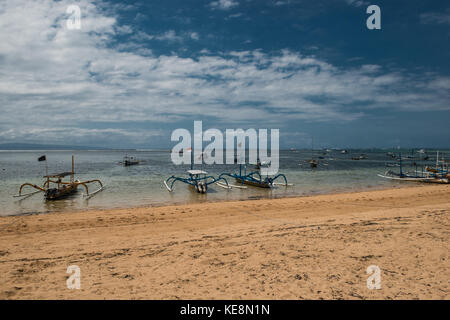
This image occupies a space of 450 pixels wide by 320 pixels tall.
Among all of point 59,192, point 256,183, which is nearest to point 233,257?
point 59,192

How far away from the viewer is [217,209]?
1214cm

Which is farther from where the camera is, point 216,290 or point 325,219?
point 325,219

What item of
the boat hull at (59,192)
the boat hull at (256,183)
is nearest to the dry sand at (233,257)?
the boat hull at (59,192)

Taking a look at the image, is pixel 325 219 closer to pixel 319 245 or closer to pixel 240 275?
pixel 319 245

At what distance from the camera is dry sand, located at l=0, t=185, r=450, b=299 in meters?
4.05

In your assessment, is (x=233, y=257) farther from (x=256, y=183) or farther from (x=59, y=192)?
(x=256, y=183)

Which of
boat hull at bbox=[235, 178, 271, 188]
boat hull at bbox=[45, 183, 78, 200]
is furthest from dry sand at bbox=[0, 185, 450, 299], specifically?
boat hull at bbox=[235, 178, 271, 188]

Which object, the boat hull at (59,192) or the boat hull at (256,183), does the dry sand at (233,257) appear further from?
the boat hull at (256,183)

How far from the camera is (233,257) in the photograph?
538cm

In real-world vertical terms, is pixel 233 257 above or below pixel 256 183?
above

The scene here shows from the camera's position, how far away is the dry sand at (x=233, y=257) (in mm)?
4055

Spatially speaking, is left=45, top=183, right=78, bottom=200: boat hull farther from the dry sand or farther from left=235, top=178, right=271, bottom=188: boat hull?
left=235, top=178, right=271, bottom=188: boat hull
